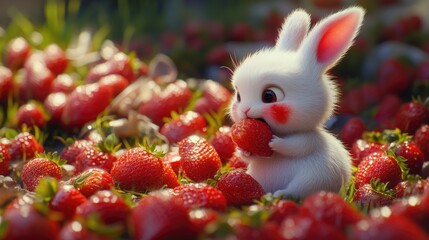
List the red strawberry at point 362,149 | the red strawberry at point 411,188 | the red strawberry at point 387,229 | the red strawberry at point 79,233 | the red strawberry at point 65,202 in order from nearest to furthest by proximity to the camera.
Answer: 1. the red strawberry at point 387,229
2. the red strawberry at point 79,233
3. the red strawberry at point 65,202
4. the red strawberry at point 411,188
5. the red strawberry at point 362,149

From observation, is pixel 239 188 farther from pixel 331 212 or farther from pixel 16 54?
pixel 16 54

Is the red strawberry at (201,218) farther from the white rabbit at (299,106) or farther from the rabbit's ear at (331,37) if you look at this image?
the rabbit's ear at (331,37)

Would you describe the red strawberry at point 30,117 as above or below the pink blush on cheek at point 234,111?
below

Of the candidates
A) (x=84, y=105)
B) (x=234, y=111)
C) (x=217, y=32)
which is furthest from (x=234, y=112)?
(x=217, y=32)

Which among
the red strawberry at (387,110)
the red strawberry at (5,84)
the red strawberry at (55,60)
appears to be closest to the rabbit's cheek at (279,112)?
the red strawberry at (387,110)

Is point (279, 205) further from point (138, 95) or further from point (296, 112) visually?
point (138, 95)

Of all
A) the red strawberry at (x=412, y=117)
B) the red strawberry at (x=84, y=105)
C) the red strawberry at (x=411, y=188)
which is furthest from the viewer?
the red strawberry at (x=84, y=105)

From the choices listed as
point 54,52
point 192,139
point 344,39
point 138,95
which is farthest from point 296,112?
point 54,52
